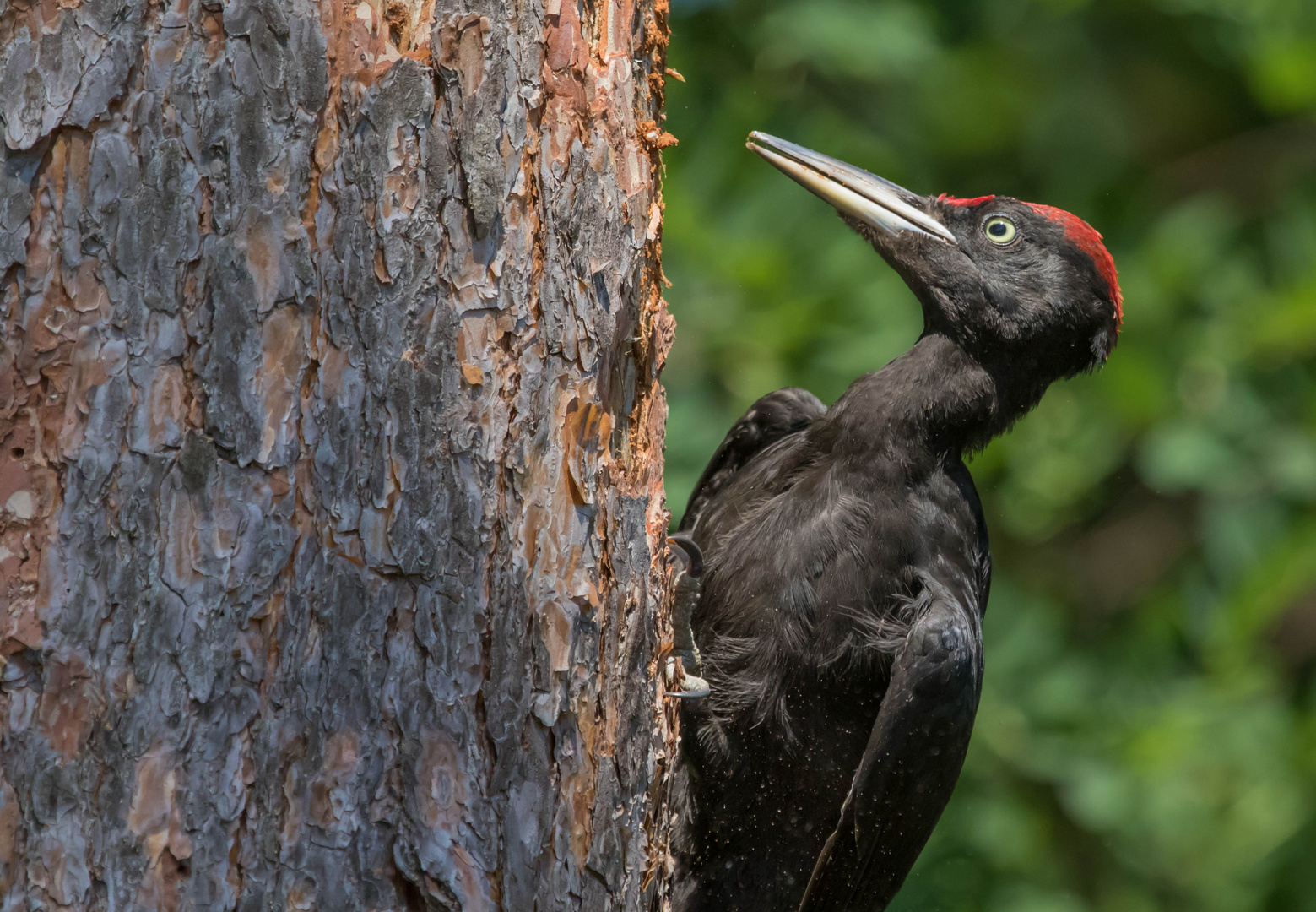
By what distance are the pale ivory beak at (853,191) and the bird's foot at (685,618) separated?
2.57 ft

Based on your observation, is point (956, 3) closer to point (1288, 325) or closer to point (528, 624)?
point (1288, 325)

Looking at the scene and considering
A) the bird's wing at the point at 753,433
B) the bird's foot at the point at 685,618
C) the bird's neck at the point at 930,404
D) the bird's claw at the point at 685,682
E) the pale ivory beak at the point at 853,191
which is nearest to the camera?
the bird's claw at the point at 685,682

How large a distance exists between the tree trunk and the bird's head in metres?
1.23

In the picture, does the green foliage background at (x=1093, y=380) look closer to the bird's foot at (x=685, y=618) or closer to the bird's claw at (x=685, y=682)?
the bird's foot at (x=685, y=618)

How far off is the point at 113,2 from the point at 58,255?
25cm

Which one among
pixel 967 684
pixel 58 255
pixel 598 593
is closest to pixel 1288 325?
pixel 967 684

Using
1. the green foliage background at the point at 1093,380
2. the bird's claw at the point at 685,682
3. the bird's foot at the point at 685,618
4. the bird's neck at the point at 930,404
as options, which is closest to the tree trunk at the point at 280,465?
the bird's claw at the point at 685,682

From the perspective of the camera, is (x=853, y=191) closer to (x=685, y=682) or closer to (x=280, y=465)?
(x=685, y=682)

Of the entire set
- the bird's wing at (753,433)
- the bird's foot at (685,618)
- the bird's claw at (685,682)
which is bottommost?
the bird's claw at (685,682)

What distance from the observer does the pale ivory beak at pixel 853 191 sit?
2393 mm

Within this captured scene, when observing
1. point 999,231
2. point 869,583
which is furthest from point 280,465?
point 999,231

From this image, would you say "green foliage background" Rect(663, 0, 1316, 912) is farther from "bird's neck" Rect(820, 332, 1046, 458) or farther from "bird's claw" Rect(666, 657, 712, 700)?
"bird's claw" Rect(666, 657, 712, 700)

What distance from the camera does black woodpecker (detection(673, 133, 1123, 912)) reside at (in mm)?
2193

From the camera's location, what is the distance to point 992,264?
2387 millimetres
